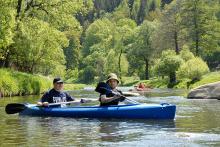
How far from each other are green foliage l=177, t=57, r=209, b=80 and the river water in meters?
31.2

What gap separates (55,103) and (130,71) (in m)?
69.8

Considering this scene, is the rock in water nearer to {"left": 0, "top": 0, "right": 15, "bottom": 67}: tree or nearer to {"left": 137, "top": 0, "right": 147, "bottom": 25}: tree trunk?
{"left": 0, "top": 0, "right": 15, "bottom": 67}: tree

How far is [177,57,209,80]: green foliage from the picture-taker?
4728 centimetres

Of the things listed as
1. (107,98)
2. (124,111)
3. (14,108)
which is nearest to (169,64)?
(14,108)

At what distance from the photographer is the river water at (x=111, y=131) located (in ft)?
33.9

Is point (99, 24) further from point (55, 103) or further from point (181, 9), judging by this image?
point (55, 103)

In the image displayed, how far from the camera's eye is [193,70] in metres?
47.5

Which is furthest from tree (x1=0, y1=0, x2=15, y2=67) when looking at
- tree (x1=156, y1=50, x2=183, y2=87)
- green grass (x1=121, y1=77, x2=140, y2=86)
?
green grass (x1=121, y1=77, x2=140, y2=86)

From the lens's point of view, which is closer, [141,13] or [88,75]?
[88,75]

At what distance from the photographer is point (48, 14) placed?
112 ft

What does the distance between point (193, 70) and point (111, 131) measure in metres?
36.1

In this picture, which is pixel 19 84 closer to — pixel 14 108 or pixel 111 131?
pixel 14 108

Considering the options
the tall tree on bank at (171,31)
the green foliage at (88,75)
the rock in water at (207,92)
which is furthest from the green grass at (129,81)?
the rock in water at (207,92)

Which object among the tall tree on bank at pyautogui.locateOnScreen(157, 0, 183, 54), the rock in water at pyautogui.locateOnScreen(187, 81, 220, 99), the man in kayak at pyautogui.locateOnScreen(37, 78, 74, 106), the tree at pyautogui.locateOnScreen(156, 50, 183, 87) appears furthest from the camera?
the tall tree on bank at pyautogui.locateOnScreen(157, 0, 183, 54)
